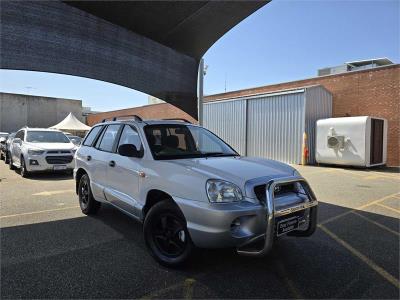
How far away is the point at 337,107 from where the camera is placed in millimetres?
17672

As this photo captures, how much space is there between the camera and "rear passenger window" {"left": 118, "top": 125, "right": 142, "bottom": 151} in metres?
4.52

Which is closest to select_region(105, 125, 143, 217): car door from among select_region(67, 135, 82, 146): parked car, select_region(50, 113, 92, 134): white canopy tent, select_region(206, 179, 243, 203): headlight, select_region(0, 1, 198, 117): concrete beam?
select_region(206, 179, 243, 203): headlight

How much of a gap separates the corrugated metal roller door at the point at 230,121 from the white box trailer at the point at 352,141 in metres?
5.11

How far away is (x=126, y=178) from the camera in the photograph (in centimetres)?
445

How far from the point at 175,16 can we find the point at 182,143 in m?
2.78

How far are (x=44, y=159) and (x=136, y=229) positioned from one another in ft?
24.0

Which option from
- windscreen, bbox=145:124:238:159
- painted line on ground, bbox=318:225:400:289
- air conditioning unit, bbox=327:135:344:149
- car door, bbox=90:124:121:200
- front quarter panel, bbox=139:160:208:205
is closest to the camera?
front quarter panel, bbox=139:160:208:205

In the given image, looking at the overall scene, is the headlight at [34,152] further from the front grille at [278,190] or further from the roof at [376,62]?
the roof at [376,62]

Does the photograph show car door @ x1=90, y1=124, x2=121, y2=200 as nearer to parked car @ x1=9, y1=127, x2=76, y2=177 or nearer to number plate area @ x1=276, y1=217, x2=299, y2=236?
number plate area @ x1=276, y1=217, x2=299, y2=236

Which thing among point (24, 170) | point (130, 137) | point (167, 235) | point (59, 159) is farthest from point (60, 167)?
point (167, 235)

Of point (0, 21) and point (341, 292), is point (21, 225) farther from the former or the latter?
point (341, 292)

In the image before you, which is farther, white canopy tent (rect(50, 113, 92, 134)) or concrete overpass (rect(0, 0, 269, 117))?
white canopy tent (rect(50, 113, 92, 134))

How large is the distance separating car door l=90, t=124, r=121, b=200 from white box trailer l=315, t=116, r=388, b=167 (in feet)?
38.5

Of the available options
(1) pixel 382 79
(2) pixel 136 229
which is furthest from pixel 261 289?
(1) pixel 382 79
